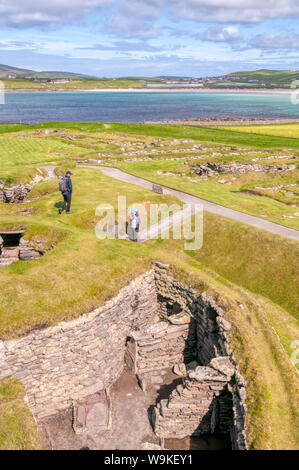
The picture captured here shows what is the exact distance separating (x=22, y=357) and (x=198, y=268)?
432 inches

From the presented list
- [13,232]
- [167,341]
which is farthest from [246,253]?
[13,232]

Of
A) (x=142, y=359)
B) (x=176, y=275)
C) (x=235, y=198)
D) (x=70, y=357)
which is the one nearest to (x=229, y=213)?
(x=235, y=198)

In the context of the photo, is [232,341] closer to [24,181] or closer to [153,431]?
[153,431]

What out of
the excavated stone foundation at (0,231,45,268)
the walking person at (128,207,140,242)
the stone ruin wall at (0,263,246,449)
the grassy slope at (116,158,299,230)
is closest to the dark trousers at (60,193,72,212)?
the excavated stone foundation at (0,231,45,268)

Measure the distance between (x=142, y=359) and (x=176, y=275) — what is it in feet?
15.5

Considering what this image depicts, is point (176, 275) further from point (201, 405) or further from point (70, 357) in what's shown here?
point (70, 357)

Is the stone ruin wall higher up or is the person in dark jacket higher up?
the person in dark jacket

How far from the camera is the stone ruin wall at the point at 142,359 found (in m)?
13.1

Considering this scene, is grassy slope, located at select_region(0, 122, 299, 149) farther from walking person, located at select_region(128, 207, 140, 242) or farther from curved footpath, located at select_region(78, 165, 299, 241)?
walking person, located at select_region(128, 207, 140, 242)

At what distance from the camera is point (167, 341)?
1659 cm

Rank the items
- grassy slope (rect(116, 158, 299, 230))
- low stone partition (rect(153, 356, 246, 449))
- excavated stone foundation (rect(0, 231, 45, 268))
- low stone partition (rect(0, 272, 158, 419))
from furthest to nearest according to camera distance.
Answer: grassy slope (rect(116, 158, 299, 230)) < excavated stone foundation (rect(0, 231, 45, 268)) < low stone partition (rect(153, 356, 246, 449)) < low stone partition (rect(0, 272, 158, 419))

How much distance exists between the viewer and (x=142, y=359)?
53.7 ft

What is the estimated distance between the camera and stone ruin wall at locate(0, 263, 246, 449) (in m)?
13.1

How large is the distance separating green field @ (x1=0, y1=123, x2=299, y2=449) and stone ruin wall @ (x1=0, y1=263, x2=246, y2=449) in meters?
0.55
